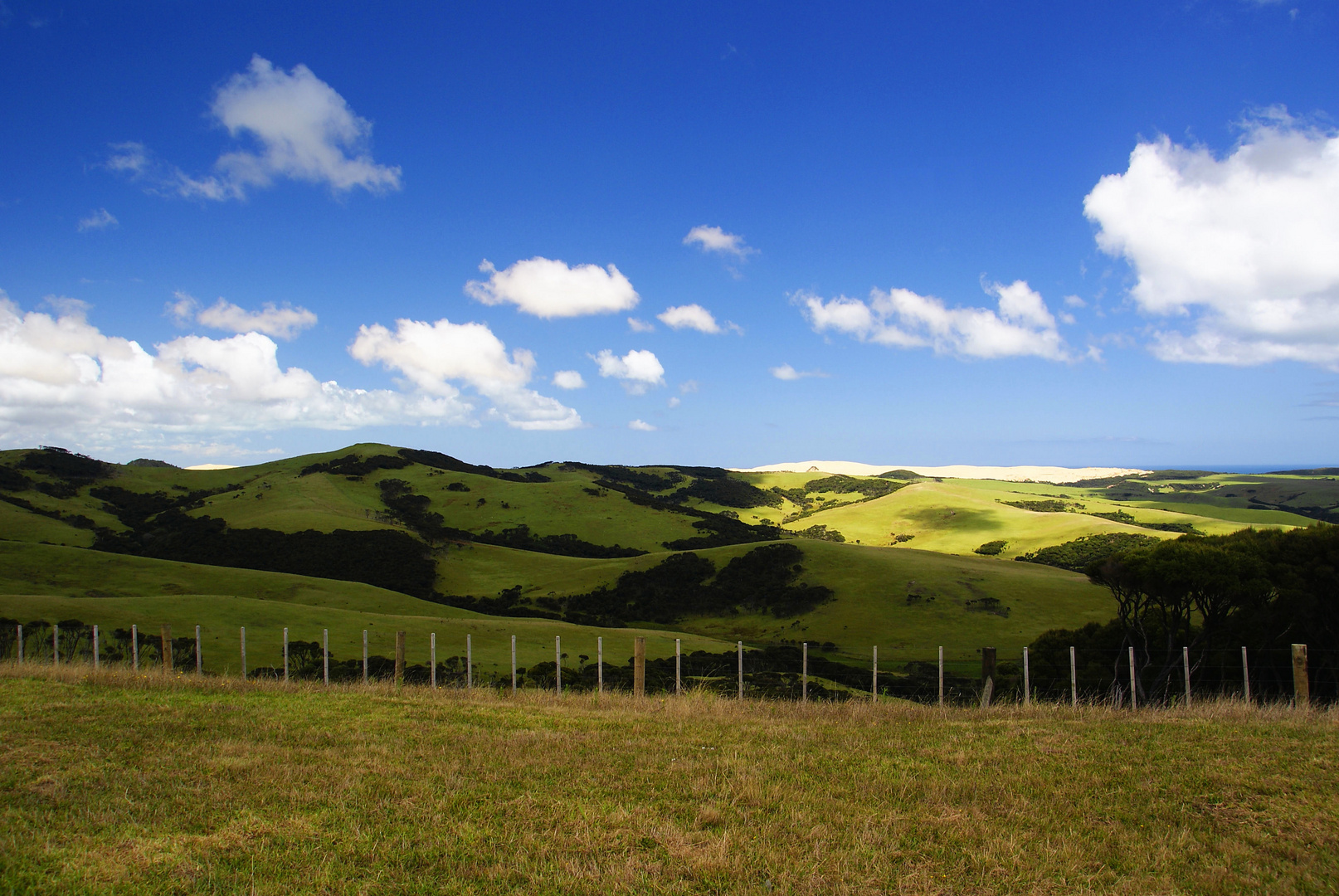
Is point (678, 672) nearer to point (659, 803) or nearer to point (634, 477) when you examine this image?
point (659, 803)

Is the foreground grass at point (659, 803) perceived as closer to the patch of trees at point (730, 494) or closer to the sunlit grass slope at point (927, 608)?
the sunlit grass slope at point (927, 608)

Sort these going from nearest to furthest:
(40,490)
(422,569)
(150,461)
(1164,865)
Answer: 1. (1164,865)
2. (422,569)
3. (40,490)
4. (150,461)

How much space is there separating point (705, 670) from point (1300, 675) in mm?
21214

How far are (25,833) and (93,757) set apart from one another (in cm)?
303

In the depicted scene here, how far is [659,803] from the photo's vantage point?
785cm

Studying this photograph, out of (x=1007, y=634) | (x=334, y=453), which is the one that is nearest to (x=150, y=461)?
(x=334, y=453)

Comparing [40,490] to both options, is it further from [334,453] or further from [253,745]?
[253,745]

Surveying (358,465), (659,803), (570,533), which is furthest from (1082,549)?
(358,465)

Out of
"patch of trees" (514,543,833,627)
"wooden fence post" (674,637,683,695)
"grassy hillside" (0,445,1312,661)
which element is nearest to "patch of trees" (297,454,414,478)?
"grassy hillside" (0,445,1312,661)

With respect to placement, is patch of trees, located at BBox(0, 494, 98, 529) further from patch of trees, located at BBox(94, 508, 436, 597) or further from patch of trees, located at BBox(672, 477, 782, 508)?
patch of trees, located at BBox(672, 477, 782, 508)

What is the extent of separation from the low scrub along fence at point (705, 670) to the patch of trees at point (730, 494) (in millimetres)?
110997

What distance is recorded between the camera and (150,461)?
18600 centimetres

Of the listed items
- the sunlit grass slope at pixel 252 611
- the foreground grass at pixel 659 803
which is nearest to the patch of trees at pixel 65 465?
the sunlit grass slope at pixel 252 611

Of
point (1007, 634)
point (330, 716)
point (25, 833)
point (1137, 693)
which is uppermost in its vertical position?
point (25, 833)
